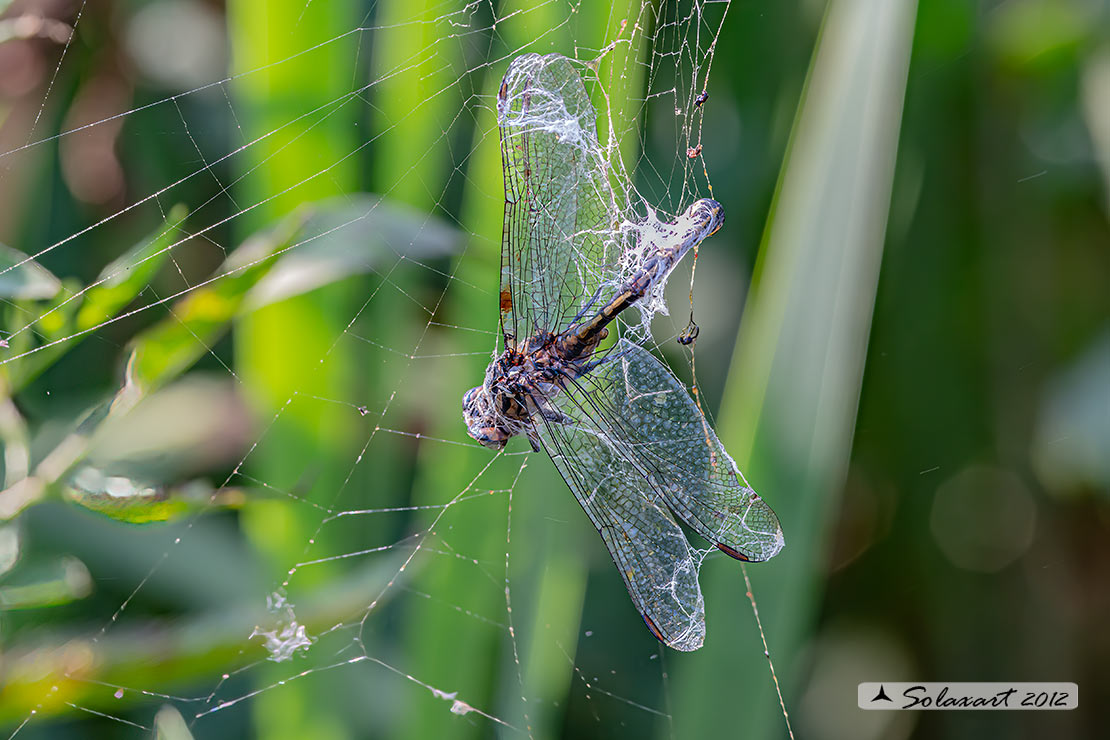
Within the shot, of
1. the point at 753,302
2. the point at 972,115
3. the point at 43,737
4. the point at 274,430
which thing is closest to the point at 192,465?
the point at 274,430

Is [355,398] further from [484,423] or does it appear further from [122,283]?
[122,283]

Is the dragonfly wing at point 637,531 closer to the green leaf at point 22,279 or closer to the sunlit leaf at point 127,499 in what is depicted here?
the sunlit leaf at point 127,499

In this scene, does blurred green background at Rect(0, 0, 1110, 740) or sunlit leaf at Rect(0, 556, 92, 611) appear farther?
blurred green background at Rect(0, 0, 1110, 740)

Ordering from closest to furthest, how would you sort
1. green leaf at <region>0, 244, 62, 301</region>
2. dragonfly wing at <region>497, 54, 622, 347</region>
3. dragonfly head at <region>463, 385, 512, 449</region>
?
green leaf at <region>0, 244, 62, 301</region> < dragonfly wing at <region>497, 54, 622, 347</region> < dragonfly head at <region>463, 385, 512, 449</region>

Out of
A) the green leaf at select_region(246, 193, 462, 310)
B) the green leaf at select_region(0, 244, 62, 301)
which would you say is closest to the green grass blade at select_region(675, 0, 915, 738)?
the green leaf at select_region(246, 193, 462, 310)

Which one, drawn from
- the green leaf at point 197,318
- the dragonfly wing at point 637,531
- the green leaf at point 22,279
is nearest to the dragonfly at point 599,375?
the dragonfly wing at point 637,531

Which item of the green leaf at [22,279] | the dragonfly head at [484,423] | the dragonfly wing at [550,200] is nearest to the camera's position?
the green leaf at [22,279]

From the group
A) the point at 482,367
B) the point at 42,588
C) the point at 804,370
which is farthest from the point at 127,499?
the point at 804,370

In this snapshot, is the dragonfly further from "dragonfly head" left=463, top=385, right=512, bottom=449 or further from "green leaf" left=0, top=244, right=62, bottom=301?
"green leaf" left=0, top=244, right=62, bottom=301

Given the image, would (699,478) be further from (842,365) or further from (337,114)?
(337,114)
